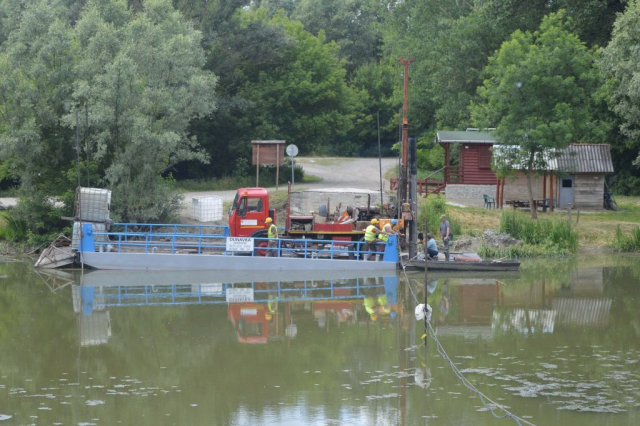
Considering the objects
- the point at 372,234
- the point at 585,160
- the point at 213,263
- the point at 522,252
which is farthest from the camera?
the point at 585,160

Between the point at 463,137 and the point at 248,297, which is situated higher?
the point at 463,137

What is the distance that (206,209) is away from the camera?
34250 millimetres

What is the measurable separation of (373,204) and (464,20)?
→ 15190mm

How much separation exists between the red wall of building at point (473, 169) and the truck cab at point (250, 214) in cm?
1659

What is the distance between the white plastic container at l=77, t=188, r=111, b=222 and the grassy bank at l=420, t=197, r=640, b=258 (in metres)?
11.5

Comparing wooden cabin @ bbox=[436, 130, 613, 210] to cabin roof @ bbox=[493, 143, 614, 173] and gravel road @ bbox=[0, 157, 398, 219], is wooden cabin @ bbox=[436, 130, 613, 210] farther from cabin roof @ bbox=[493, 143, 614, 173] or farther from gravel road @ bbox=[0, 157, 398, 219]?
gravel road @ bbox=[0, 157, 398, 219]

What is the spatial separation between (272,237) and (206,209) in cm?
739

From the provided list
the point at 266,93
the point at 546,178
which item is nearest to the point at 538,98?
the point at 546,178

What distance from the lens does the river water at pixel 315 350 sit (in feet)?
41.7

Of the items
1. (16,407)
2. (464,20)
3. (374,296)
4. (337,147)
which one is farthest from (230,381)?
(337,147)

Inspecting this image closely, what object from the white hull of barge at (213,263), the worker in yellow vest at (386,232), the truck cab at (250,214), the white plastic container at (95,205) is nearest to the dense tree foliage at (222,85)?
the white plastic container at (95,205)

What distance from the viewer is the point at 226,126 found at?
158 feet

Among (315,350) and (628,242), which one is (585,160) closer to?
(628,242)

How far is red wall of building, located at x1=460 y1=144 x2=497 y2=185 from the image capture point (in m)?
42.3
